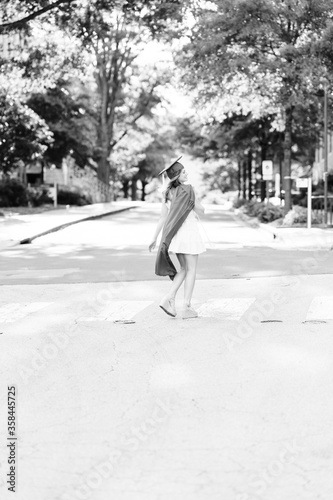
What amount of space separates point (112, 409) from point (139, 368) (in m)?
1.37

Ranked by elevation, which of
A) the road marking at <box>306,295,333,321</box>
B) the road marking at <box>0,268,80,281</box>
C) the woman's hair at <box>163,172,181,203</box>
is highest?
the woman's hair at <box>163,172,181,203</box>

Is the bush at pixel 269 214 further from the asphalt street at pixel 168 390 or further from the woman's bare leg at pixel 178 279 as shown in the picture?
the woman's bare leg at pixel 178 279

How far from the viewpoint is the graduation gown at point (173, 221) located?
35.1 ft

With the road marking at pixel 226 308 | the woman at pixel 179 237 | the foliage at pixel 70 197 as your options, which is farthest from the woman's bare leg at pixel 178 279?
the foliage at pixel 70 197

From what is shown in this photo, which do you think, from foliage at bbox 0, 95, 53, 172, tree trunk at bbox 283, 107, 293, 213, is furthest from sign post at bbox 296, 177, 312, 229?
foliage at bbox 0, 95, 53, 172

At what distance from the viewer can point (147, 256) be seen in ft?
65.1

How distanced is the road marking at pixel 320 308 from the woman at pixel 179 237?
4.18 ft

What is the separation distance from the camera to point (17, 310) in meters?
11.9

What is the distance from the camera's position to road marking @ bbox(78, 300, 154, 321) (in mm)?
11125
